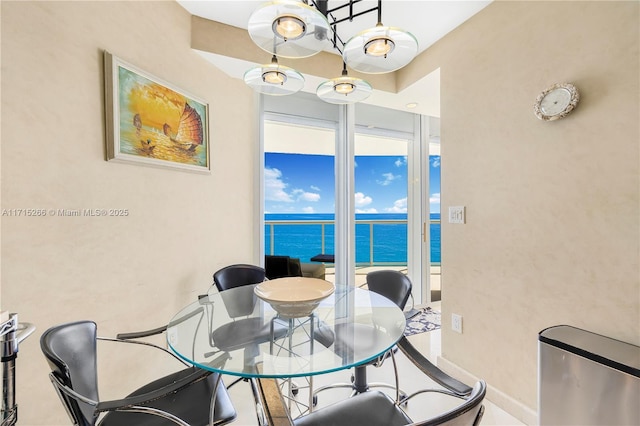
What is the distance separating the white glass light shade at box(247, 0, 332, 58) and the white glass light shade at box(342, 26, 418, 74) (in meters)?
0.17

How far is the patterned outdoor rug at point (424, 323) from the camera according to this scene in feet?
10.0

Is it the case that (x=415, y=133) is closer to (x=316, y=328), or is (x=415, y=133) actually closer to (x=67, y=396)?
(x=316, y=328)

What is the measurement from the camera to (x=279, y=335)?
4.51ft

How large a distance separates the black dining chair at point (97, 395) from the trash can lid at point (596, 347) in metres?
1.53

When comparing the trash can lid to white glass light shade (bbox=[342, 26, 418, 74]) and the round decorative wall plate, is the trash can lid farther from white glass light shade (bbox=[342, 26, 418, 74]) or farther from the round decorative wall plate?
white glass light shade (bbox=[342, 26, 418, 74])

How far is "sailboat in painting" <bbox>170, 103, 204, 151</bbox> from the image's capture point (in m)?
2.03

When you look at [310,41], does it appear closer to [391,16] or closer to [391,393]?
[391,16]

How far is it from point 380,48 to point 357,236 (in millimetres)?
2267

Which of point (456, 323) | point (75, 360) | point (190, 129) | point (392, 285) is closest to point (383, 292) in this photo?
point (392, 285)

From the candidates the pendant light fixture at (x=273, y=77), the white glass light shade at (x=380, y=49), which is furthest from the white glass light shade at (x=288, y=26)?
the pendant light fixture at (x=273, y=77)

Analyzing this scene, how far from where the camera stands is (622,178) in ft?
4.41

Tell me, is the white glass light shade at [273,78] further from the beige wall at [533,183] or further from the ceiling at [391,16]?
the beige wall at [533,183]

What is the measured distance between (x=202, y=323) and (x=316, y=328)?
23.2 inches

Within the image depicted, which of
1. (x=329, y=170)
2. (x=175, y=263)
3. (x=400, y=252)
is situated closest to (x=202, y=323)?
(x=175, y=263)
